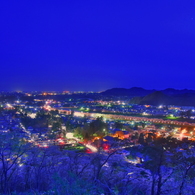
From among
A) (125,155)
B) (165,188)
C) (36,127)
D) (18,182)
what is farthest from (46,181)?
(36,127)

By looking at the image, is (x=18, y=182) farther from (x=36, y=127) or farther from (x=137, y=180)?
(x=36, y=127)

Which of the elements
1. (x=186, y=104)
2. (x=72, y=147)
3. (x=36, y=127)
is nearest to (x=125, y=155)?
(x=72, y=147)

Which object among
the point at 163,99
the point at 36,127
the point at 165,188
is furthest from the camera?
the point at 163,99

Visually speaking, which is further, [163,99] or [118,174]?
[163,99]

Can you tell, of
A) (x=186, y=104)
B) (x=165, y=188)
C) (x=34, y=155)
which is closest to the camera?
(x=165, y=188)

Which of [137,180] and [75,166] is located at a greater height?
[75,166]

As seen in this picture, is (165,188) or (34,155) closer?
(165,188)

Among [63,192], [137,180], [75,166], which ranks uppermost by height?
[63,192]

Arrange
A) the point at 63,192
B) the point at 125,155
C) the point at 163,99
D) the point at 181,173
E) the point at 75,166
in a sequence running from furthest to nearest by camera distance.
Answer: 1. the point at 163,99
2. the point at 125,155
3. the point at 75,166
4. the point at 181,173
5. the point at 63,192

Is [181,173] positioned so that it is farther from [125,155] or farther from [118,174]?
[125,155]
